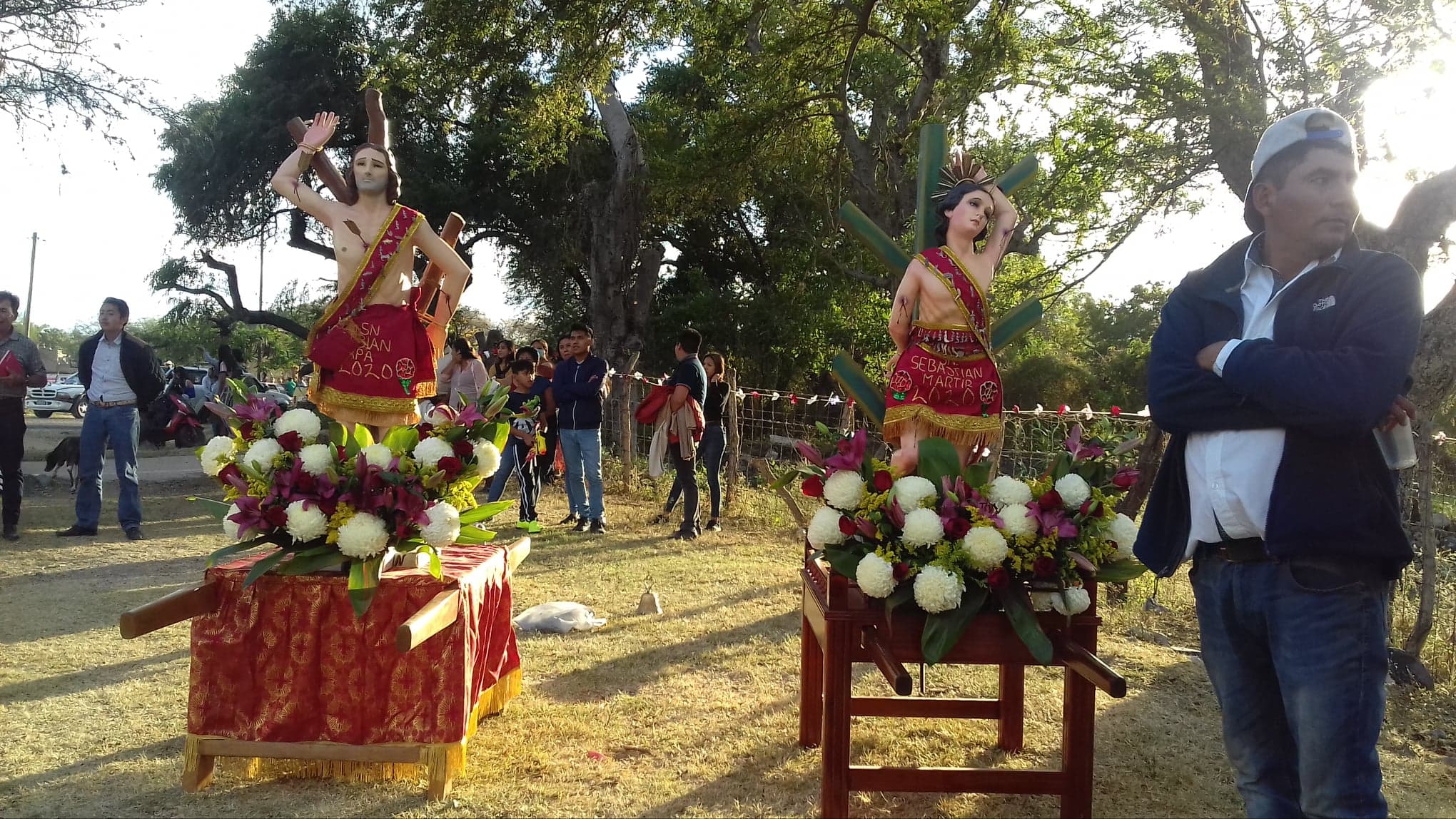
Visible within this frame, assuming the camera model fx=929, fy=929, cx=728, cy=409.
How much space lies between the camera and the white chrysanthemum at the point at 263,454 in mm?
2984

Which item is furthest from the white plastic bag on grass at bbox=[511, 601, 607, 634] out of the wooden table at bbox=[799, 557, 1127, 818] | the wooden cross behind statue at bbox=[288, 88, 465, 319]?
the wooden table at bbox=[799, 557, 1127, 818]

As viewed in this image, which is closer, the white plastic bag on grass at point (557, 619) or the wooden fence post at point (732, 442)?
the white plastic bag on grass at point (557, 619)

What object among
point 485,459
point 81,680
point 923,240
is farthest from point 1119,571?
point 81,680

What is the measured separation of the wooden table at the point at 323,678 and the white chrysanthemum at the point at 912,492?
144cm

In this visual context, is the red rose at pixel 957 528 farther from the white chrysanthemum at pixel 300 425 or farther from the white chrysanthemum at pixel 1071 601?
the white chrysanthemum at pixel 300 425

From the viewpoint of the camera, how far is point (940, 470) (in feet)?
9.32

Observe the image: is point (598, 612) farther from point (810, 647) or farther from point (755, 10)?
point (755, 10)

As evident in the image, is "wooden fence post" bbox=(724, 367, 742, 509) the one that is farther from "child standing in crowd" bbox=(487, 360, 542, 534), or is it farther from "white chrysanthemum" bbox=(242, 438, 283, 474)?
"white chrysanthemum" bbox=(242, 438, 283, 474)

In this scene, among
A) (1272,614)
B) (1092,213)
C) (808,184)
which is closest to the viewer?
(1272,614)

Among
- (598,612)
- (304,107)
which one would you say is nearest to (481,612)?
(598,612)

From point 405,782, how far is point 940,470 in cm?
205

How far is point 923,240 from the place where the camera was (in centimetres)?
381

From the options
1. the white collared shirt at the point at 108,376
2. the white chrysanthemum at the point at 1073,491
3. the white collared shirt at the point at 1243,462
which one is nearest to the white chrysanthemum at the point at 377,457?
the white chrysanthemum at the point at 1073,491

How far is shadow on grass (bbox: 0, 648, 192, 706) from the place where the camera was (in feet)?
12.8
